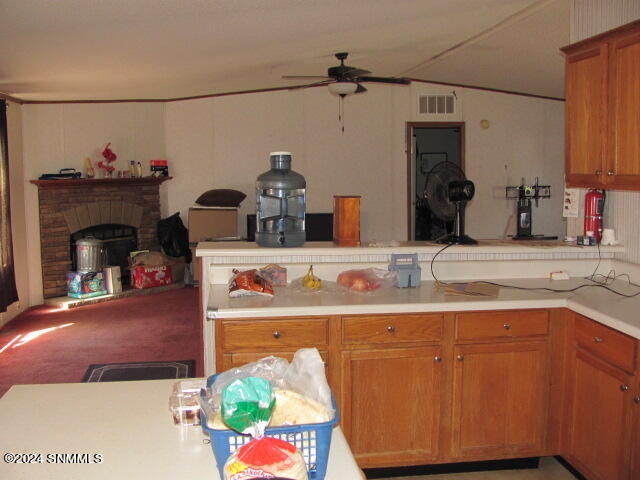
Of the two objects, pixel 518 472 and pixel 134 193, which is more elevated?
pixel 134 193

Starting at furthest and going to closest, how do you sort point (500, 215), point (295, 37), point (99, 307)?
1. point (500, 215)
2. point (99, 307)
3. point (295, 37)

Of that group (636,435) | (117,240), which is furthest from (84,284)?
(636,435)

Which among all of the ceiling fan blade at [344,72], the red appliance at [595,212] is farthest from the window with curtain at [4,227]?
the red appliance at [595,212]

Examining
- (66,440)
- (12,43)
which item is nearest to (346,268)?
A: (66,440)

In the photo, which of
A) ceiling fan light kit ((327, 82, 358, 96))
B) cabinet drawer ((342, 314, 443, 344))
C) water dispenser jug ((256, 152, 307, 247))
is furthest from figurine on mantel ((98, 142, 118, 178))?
cabinet drawer ((342, 314, 443, 344))

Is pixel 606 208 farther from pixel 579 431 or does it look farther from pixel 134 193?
pixel 134 193

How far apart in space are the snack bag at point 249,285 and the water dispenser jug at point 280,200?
464mm

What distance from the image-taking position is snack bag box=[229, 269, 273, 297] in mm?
2977

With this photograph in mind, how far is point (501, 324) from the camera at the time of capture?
2.98 m

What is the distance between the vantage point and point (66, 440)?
153 centimetres

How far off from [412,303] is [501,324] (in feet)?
1.38

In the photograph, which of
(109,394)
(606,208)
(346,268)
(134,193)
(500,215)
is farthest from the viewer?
(500,215)

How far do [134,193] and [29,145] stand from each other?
1307mm

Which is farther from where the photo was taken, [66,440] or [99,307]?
[99,307]
